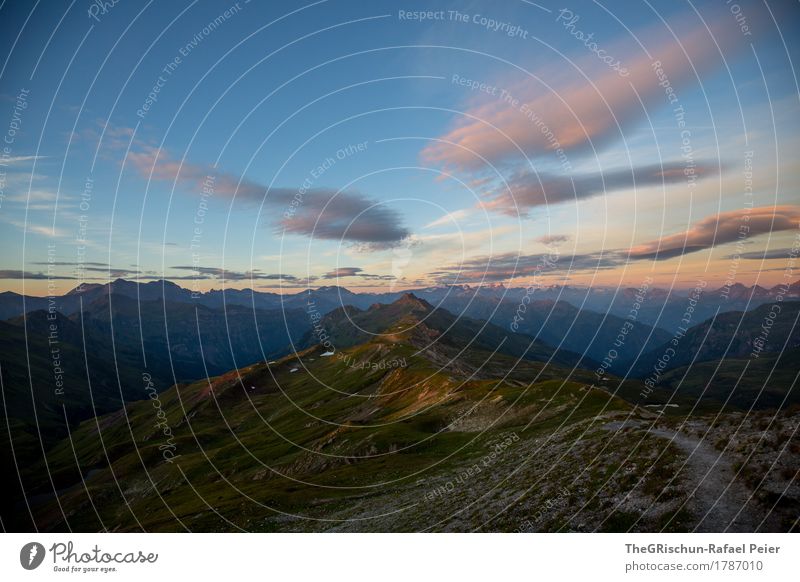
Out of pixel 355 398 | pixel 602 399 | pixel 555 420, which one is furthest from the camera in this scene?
pixel 355 398

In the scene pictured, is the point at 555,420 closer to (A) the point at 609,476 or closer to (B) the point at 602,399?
(B) the point at 602,399
